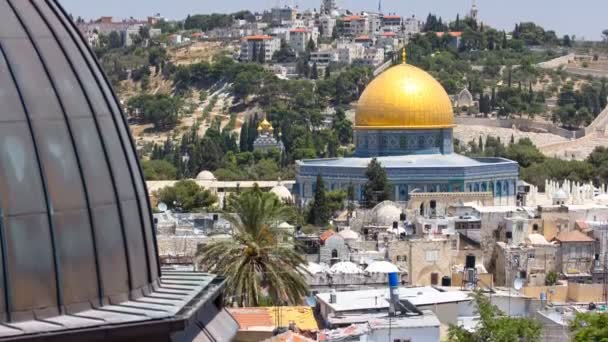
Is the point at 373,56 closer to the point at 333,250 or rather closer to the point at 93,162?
the point at 333,250

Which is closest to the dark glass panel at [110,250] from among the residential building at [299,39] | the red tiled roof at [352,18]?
the residential building at [299,39]

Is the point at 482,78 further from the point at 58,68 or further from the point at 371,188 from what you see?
the point at 58,68

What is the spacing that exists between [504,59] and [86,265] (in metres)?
118

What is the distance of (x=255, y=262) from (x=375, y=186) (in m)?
28.7

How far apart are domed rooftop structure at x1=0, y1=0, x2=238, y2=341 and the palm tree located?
51.6 feet

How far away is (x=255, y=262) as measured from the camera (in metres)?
24.8

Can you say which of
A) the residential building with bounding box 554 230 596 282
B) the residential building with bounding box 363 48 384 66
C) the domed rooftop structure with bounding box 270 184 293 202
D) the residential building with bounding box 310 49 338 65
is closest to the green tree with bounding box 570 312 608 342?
the residential building with bounding box 554 230 596 282

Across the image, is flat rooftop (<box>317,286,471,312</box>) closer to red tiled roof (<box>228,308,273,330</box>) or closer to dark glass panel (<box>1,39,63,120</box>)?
red tiled roof (<box>228,308,273,330</box>)

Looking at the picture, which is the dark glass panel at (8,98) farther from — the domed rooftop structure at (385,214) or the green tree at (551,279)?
the domed rooftop structure at (385,214)

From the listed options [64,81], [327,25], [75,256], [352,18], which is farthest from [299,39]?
[75,256]

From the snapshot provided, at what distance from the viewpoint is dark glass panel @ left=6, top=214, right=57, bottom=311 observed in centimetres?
751

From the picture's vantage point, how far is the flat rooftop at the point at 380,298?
2865 cm

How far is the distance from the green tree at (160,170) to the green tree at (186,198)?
13.2 meters

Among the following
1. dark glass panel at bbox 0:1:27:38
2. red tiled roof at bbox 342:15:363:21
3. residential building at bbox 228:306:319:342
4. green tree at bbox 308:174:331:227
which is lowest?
red tiled roof at bbox 342:15:363:21
